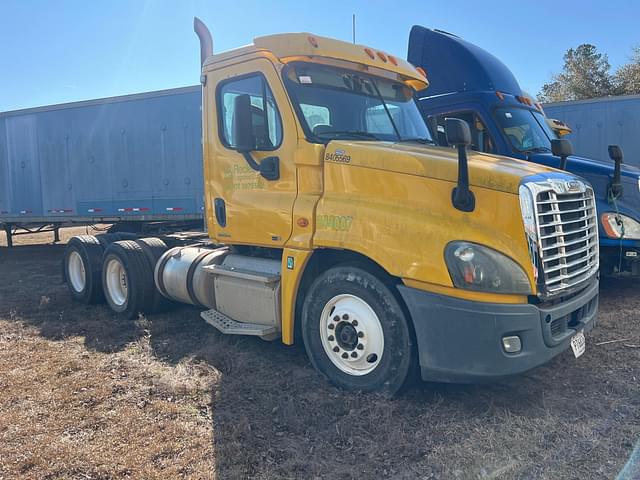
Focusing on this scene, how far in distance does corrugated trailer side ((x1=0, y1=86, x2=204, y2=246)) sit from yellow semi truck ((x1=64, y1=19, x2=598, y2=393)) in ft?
18.7

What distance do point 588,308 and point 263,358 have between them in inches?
114

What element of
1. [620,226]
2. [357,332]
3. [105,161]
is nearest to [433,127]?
[357,332]

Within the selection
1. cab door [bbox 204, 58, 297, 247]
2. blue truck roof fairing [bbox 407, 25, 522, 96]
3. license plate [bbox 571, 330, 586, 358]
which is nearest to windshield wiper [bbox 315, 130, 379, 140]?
cab door [bbox 204, 58, 297, 247]

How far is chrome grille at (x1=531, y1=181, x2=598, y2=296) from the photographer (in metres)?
3.49

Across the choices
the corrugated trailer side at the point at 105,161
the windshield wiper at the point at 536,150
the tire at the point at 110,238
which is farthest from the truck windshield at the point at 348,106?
the corrugated trailer side at the point at 105,161

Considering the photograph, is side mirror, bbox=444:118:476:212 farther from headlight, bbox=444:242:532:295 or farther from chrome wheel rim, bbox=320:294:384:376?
chrome wheel rim, bbox=320:294:384:376

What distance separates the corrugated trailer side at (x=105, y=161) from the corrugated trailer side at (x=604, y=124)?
822 cm

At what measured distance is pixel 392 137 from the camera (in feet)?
15.4

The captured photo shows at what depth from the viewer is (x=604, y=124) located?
37.1 ft

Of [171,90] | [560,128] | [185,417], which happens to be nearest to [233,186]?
[185,417]

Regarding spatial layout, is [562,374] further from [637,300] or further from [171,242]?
[171,242]

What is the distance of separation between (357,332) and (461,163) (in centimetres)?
150

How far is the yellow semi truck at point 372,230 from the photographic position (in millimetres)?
3459

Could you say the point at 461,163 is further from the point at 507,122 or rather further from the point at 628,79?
the point at 628,79
